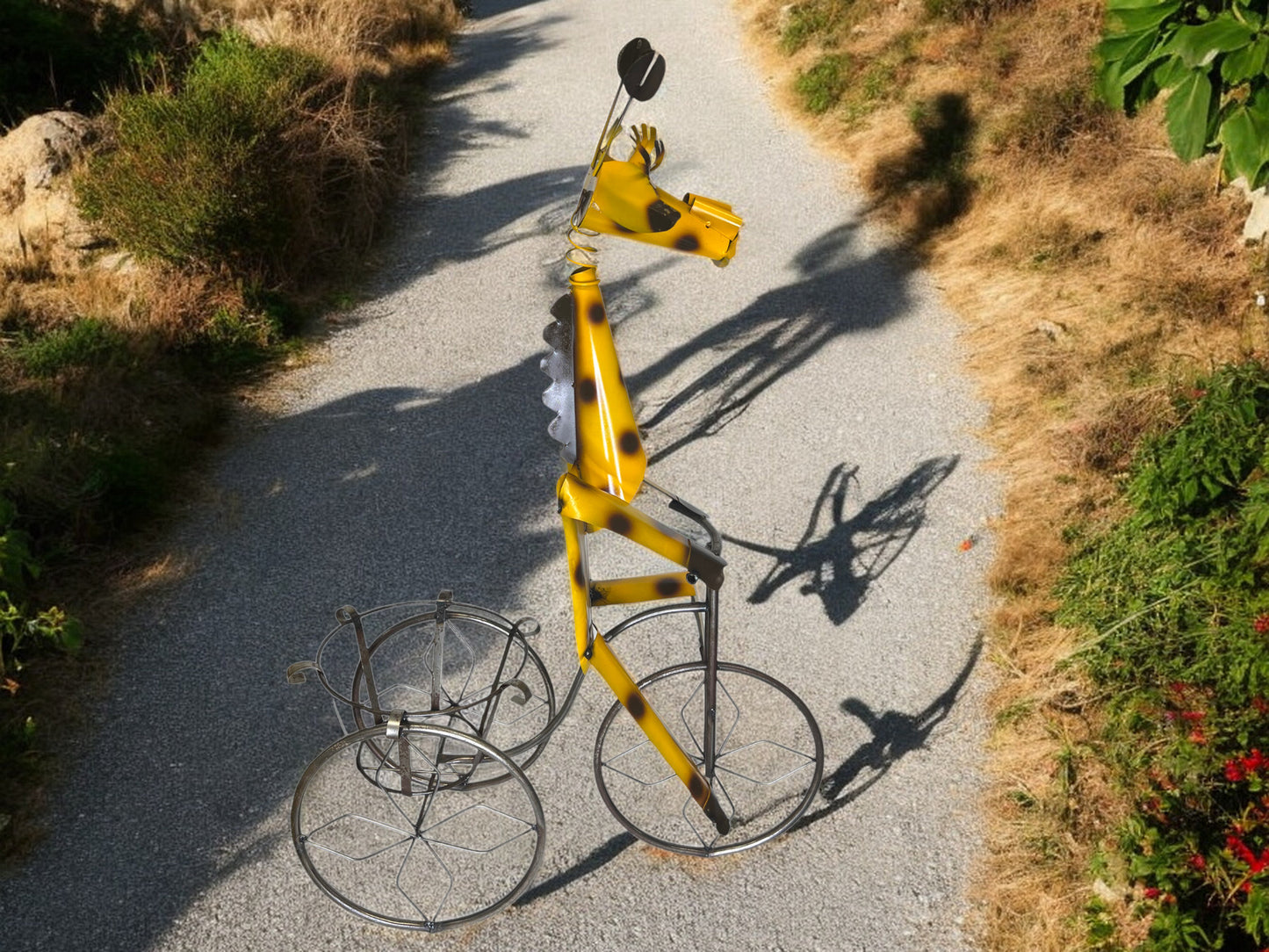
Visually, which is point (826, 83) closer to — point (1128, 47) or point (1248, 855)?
point (1128, 47)

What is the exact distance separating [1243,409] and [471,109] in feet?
30.4

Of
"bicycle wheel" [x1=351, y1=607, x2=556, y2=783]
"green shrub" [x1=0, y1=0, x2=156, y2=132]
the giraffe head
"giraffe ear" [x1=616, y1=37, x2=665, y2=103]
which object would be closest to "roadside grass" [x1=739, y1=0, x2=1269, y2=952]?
"bicycle wheel" [x1=351, y1=607, x2=556, y2=783]

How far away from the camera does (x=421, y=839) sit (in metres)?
4.28

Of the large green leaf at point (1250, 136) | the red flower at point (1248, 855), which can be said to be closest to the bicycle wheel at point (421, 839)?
the red flower at point (1248, 855)

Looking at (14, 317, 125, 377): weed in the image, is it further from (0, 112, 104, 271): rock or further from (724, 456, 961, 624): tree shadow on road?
(724, 456, 961, 624): tree shadow on road

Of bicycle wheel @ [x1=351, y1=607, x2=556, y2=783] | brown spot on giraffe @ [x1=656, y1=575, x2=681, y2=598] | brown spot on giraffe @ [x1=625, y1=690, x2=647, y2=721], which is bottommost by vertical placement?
bicycle wheel @ [x1=351, y1=607, x2=556, y2=783]

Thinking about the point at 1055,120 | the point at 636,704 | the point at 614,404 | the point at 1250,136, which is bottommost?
the point at 636,704

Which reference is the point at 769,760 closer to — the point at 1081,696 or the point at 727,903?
the point at 727,903

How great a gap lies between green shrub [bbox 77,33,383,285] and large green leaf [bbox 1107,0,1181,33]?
6.50 m

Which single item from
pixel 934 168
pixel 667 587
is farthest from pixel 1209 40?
pixel 934 168

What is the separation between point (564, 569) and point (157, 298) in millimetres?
4105

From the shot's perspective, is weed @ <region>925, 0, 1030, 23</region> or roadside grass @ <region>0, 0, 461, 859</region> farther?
weed @ <region>925, 0, 1030, 23</region>

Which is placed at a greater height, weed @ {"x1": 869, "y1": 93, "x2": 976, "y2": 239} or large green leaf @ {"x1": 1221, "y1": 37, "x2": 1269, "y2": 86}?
large green leaf @ {"x1": 1221, "y1": 37, "x2": 1269, "y2": 86}

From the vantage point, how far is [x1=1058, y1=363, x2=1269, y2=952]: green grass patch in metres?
3.57
